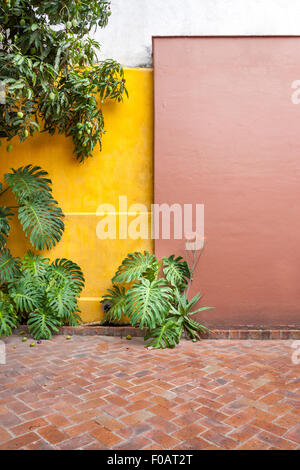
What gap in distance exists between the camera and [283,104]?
404cm

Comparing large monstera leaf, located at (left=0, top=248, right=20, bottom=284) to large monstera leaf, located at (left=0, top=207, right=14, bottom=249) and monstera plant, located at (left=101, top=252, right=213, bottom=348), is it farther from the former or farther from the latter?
monstera plant, located at (left=101, top=252, right=213, bottom=348)

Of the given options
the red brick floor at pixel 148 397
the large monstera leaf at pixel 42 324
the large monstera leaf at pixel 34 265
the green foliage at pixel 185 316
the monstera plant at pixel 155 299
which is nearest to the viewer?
the red brick floor at pixel 148 397

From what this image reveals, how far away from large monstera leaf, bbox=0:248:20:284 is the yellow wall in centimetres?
34

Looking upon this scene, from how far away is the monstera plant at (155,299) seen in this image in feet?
11.1

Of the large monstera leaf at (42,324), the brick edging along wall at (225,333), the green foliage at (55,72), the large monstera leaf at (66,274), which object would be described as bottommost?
the brick edging along wall at (225,333)

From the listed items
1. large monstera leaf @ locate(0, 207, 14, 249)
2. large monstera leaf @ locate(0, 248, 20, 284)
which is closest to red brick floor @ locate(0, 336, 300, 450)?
large monstera leaf @ locate(0, 248, 20, 284)

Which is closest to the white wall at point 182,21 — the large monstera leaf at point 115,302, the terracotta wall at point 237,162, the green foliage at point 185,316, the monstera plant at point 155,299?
the terracotta wall at point 237,162

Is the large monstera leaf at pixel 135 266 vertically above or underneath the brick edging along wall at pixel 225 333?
above

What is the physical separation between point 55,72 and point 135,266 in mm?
2106

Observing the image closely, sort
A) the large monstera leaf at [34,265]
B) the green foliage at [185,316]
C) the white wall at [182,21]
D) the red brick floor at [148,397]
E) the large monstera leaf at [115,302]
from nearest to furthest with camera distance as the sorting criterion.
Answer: the red brick floor at [148,397] < the green foliage at [185,316] < the large monstera leaf at [115,302] < the large monstera leaf at [34,265] < the white wall at [182,21]

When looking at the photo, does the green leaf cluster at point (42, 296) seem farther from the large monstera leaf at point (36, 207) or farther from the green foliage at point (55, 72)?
the green foliage at point (55, 72)

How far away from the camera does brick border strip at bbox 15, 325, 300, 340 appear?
376cm

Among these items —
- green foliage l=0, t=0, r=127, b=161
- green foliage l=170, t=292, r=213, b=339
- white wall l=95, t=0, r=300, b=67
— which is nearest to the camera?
green foliage l=0, t=0, r=127, b=161

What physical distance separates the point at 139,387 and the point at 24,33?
135 inches
